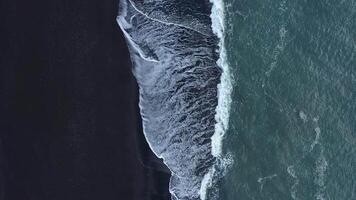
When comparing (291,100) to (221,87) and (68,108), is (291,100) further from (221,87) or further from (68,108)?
(68,108)

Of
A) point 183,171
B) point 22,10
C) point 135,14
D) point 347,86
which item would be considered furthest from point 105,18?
point 347,86

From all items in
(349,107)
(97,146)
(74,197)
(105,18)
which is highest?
(105,18)

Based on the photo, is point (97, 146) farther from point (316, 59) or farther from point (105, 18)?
point (316, 59)

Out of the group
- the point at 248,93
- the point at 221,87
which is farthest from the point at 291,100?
the point at 221,87

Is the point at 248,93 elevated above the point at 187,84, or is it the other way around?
the point at 187,84

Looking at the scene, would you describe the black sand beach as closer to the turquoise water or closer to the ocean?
Result: the ocean

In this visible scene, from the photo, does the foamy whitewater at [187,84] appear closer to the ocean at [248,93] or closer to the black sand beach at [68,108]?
the ocean at [248,93]

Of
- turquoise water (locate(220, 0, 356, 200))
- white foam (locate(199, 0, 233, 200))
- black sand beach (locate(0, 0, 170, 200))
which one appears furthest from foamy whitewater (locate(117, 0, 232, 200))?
black sand beach (locate(0, 0, 170, 200))
